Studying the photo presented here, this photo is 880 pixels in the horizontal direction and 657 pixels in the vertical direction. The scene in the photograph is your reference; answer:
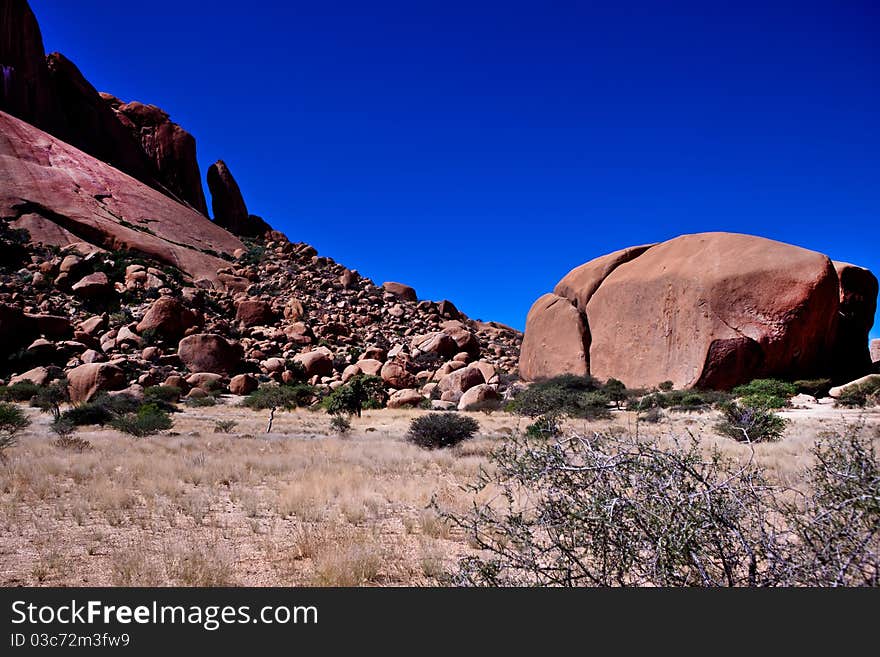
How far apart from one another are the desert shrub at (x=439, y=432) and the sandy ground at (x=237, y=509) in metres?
0.36

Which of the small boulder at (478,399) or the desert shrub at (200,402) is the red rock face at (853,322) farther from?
the desert shrub at (200,402)

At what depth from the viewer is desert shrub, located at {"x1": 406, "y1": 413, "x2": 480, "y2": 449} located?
41.6 ft

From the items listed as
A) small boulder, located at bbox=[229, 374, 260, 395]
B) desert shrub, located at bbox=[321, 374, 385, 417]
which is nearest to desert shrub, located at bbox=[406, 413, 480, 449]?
desert shrub, located at bbox=[321, 374, 385, 417]

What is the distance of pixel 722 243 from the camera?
79.3 feet

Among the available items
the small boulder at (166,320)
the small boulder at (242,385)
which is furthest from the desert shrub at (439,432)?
the small boulder at (166,320)

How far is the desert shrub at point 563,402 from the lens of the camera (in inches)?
732

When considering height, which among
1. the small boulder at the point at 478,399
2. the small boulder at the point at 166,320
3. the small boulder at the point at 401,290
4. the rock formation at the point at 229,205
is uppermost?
the rock formation at the point at 229,205

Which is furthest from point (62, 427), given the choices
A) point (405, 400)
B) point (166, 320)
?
point (166, 320)

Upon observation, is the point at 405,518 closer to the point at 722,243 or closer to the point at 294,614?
the point at 294,614

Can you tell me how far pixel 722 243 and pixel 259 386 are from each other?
27.1 m

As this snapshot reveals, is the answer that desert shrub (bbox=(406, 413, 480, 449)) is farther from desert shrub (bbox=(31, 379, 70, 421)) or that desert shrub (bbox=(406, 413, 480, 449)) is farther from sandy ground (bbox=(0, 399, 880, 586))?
desert shrub (bbox=(31, 379, 70, 421))

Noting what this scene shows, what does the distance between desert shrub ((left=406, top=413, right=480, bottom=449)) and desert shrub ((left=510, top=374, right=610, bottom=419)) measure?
215 inches

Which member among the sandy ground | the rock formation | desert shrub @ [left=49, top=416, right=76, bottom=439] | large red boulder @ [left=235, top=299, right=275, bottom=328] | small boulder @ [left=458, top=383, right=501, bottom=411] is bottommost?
desert shrub @ [left=49, top=416, right=76, bottom=439]

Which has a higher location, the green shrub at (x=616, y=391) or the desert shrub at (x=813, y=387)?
the desert shrub at (x=813, y=387)
